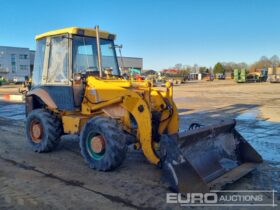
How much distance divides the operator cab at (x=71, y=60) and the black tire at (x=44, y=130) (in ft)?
1.24

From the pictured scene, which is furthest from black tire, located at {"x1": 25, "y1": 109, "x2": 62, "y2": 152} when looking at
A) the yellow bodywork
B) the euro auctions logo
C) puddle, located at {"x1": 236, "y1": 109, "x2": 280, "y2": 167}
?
puddle, located at {"x1": 236, "y1": 109, "x2": 280, "y2": 167}

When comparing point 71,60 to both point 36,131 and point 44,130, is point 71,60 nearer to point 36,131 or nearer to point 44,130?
point 44,130

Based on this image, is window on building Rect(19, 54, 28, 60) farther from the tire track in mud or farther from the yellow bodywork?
the yellow bodywork

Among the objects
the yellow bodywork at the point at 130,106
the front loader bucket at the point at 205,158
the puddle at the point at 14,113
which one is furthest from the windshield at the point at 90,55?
the puddle at the point at 14,113

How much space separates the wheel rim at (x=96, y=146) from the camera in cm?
575

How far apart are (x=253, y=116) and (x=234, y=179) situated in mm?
9029

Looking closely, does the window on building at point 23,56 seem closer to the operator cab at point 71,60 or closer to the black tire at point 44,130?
the operator cab at point 71,60

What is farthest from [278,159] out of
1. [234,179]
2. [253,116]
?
[253,116]

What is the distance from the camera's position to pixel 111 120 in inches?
227

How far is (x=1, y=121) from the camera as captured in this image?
12.5 meters

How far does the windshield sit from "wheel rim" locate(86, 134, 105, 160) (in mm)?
1655

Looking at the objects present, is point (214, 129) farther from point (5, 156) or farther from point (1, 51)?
point (1, 51)

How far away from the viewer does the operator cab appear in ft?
22.1

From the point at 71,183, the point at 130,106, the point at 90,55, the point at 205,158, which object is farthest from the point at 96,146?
the point at 90,55
